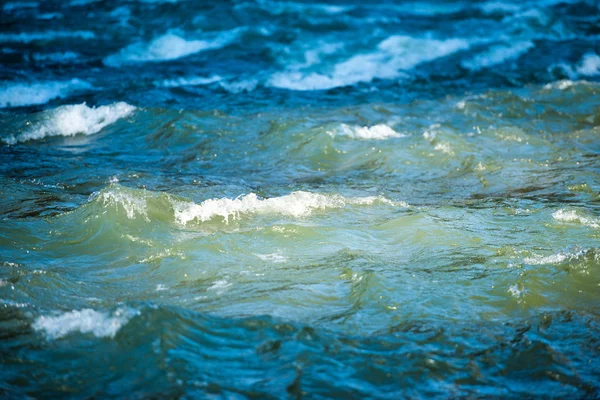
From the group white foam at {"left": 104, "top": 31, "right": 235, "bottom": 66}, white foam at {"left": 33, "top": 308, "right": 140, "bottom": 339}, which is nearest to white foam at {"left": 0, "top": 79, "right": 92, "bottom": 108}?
white foam at {"left": 104, "top": 31, "right": 235, "bottom": 66}

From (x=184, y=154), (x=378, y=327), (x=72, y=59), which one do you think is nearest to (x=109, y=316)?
(x=378, y=327)

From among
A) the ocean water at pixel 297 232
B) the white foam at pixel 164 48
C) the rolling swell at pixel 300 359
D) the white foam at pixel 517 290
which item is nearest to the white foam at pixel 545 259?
the ocean water at pixel 297 232

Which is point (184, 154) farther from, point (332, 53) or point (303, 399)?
point (332, 53)

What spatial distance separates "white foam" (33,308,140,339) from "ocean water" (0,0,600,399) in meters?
0.01

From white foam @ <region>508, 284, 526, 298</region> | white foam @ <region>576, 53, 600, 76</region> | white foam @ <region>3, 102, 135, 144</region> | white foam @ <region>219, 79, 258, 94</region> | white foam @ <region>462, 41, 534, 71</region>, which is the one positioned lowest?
white foam @ <region>576, 53, 600, 76</region>

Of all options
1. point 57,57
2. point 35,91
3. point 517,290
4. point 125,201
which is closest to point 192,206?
point 125,201

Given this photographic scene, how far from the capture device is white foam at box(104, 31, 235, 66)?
13891mm

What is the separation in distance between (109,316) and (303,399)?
3.91 ft

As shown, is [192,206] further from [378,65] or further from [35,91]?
[378,65]

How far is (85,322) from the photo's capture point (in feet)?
11.6

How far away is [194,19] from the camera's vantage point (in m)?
16.5

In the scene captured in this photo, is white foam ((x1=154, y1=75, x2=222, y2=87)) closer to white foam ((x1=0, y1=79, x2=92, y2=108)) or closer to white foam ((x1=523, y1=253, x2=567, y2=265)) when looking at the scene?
white foam ((x1=0, y1=79, x2=92, y2=108))

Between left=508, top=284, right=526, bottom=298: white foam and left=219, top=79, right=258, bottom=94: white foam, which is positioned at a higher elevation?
left=219, top=79, right=258, bottom=94: white foam

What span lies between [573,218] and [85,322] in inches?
158
